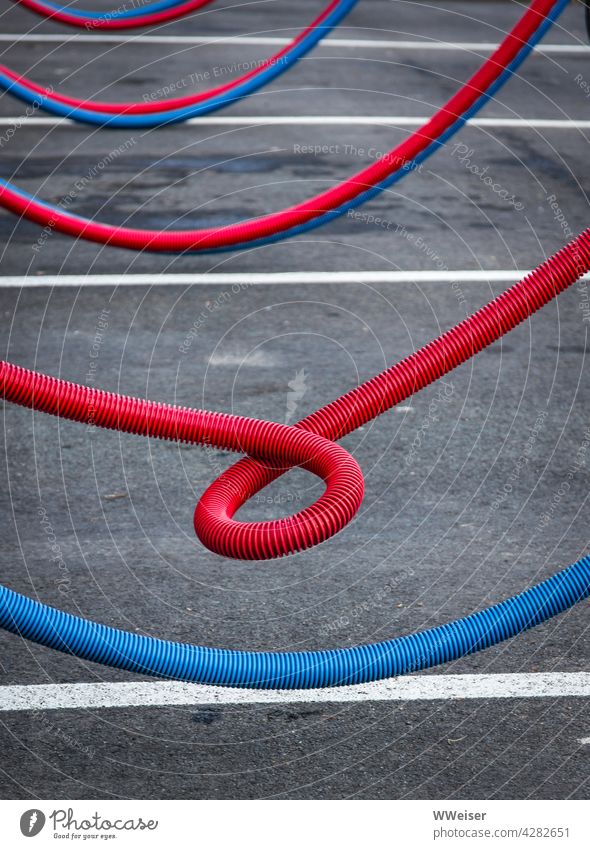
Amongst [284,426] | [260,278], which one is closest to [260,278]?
[260,278]

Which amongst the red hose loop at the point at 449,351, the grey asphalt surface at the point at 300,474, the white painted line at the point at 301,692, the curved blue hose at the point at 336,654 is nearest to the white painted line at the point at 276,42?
the grey asphalt surface at the point at 300,474

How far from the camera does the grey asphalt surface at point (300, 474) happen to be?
10.9 ft

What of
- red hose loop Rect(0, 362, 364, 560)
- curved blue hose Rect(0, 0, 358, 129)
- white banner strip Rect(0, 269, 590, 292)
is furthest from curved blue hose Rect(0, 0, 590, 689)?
curved blue hose Rect(0, 0, 358, 129)

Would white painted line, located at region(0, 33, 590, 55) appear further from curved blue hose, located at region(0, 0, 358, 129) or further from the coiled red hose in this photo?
the coiled red hose

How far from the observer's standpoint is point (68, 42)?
44.6ft

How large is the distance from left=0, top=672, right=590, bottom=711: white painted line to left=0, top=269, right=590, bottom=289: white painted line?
3.72m

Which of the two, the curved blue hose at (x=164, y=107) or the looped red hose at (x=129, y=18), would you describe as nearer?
the curved blue hose at (x=164, y=107)

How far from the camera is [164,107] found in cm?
874

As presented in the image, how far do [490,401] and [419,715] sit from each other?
2.33 meters

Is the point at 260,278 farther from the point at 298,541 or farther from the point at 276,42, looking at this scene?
the point at 276,42

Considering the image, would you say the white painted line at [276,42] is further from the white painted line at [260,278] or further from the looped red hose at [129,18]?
the white painted line at [260,278]

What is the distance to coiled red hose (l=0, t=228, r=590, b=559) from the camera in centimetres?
354

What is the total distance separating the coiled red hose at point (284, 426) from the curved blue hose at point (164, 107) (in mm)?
3075

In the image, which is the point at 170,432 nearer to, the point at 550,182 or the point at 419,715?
the point at 419,715
